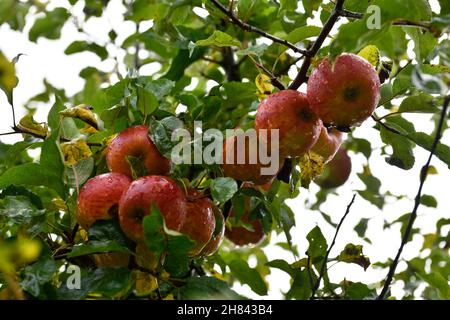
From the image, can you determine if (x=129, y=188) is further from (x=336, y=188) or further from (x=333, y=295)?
(x=336, y=188)

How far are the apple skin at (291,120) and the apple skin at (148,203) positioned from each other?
237mm

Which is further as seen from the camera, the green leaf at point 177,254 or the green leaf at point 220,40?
the green leaf at point 220,40

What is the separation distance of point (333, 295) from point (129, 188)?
24.2 inches

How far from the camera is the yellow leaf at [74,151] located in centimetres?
133

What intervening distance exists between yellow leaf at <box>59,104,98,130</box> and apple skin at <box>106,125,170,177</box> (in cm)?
13

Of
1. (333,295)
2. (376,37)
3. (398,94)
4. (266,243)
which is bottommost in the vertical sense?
(266,243)

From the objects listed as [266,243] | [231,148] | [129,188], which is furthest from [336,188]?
[129,188]

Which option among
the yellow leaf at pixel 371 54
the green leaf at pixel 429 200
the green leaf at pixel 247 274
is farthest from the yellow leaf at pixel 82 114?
the green leaf at pixel 429 200

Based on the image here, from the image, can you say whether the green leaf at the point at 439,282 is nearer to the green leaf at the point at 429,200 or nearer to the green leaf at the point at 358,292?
the green leaf at the point at 358,292

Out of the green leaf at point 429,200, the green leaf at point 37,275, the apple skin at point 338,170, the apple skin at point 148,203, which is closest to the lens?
the green leaf at point 37,275

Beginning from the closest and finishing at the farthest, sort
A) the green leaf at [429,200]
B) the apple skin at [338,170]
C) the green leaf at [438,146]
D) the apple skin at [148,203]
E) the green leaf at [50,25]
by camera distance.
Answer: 1. the apple skin at [148,203]
2. the green leaf at [438,146]
3. the apple skin at [338,170]
4. the green leaf at [429,200]
5. the green leaf at [50,25]

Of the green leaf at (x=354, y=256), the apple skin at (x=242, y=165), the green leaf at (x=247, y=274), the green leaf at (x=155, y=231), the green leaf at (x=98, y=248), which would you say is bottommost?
the green leaf at (x=247, y=274)

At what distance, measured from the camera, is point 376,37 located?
3.63ft
